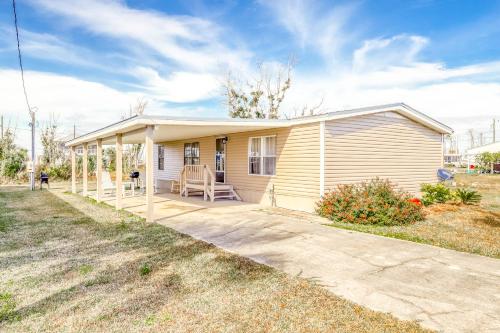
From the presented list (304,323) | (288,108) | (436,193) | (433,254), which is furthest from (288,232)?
(288,108)

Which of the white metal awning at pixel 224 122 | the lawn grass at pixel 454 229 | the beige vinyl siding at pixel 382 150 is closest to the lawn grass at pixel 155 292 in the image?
the white metal awning at pixel 224 122

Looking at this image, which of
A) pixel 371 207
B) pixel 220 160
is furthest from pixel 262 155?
pixel 371 207

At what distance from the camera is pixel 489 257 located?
4934 mm

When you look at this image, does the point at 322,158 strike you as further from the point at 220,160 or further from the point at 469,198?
the point at 220,160

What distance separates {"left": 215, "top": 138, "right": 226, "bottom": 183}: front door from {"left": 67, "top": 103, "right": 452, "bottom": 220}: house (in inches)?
1.5

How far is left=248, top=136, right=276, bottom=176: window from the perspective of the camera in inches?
418

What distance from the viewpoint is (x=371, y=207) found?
768 centimetres

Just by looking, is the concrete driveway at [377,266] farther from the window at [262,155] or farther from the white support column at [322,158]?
the window at [262,155]

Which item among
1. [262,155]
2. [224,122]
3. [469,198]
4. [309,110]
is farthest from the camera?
[309,110]

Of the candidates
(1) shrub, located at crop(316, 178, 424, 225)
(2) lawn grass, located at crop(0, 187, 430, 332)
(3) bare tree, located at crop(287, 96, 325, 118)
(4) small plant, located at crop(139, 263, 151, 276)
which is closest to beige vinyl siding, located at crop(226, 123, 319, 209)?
(1) shrub, located at crop(316, 178, 424, 225)

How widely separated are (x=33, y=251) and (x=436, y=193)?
1034 centimetres

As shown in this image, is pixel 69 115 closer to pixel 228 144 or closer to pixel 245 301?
pixel 228 144

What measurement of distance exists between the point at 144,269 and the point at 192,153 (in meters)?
10.5

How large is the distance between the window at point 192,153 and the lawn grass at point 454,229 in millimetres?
7983
